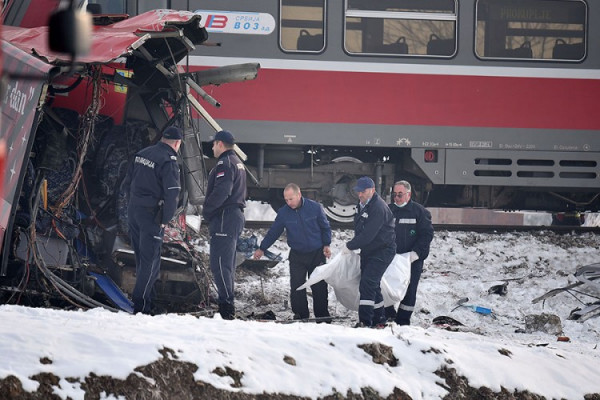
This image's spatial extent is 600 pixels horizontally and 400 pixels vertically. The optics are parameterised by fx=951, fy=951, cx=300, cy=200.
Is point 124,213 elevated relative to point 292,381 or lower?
elevated

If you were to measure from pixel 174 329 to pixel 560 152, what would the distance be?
7885mm

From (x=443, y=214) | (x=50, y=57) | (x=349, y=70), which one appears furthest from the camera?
(x=443, y=214)

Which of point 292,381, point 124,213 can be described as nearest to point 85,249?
point 124,213

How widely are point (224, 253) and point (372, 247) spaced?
4.68ft

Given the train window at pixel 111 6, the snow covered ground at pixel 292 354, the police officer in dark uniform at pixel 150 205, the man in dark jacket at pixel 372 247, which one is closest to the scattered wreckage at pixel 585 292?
the snow covered ground at pixel 292 354

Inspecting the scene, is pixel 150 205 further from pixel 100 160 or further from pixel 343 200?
pixel 343 200

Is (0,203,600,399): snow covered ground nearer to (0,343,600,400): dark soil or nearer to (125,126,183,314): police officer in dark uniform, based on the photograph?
(0,343,600,400): dark soil

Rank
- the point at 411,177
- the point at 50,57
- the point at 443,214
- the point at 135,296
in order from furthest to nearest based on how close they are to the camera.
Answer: the point at 443,214 < the point at 411,177 < the point at 135,296 < the point at 50,57

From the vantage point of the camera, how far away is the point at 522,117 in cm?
1271

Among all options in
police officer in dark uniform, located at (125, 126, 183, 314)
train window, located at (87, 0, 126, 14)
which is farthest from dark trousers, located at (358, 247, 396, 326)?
train window, located at (87, 0, 126, 14)

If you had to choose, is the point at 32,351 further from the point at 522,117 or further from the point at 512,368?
the point at 522,117

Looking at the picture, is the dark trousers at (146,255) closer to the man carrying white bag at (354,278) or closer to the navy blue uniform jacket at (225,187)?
the navy blue uniform jacket at (225,187)

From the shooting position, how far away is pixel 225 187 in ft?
28.7

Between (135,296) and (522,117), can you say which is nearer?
(135,296)
